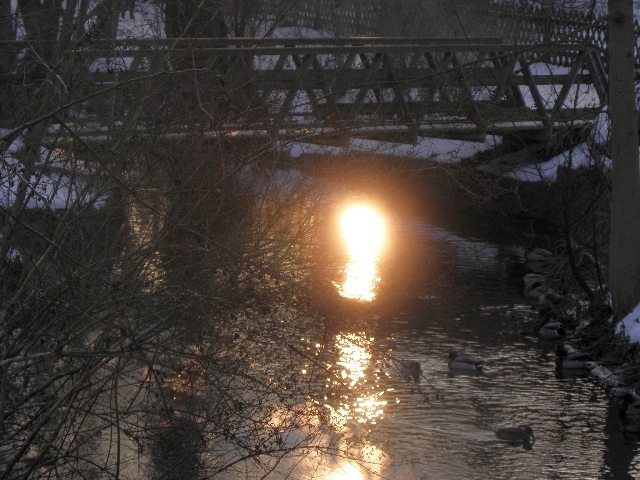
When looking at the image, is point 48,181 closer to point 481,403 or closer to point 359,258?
point 481,403

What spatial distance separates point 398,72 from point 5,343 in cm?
1163

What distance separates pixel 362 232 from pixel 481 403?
349cm

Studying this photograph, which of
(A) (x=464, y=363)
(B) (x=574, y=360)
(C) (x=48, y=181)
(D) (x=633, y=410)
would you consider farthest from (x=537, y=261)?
(C) (x=48, y=181)

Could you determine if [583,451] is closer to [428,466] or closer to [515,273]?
[428,466]

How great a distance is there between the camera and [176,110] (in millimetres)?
5770

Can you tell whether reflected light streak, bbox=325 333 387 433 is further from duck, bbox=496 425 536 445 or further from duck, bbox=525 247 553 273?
duck, bbox=525 247 553 273

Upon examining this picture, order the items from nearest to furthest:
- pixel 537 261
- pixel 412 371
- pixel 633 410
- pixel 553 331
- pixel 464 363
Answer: pixel 633 410, pixel 412 371, pixel 464 363, pixel 553 331, pixel 537 261

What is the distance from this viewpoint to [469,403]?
307 inches

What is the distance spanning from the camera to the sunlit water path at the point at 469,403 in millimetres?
6613

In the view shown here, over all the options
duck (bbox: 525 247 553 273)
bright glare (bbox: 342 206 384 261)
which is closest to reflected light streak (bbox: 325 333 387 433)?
bright glare (bbox: 342 206 384 261)

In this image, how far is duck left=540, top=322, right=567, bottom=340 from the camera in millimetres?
9820

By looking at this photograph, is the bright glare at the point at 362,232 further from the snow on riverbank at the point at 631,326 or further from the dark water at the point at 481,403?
the snow on riverbank at the point at 631,326

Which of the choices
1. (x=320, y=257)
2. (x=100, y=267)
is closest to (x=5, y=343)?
(x=100, y=267)

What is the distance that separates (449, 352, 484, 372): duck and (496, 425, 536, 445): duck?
1.45 meters
